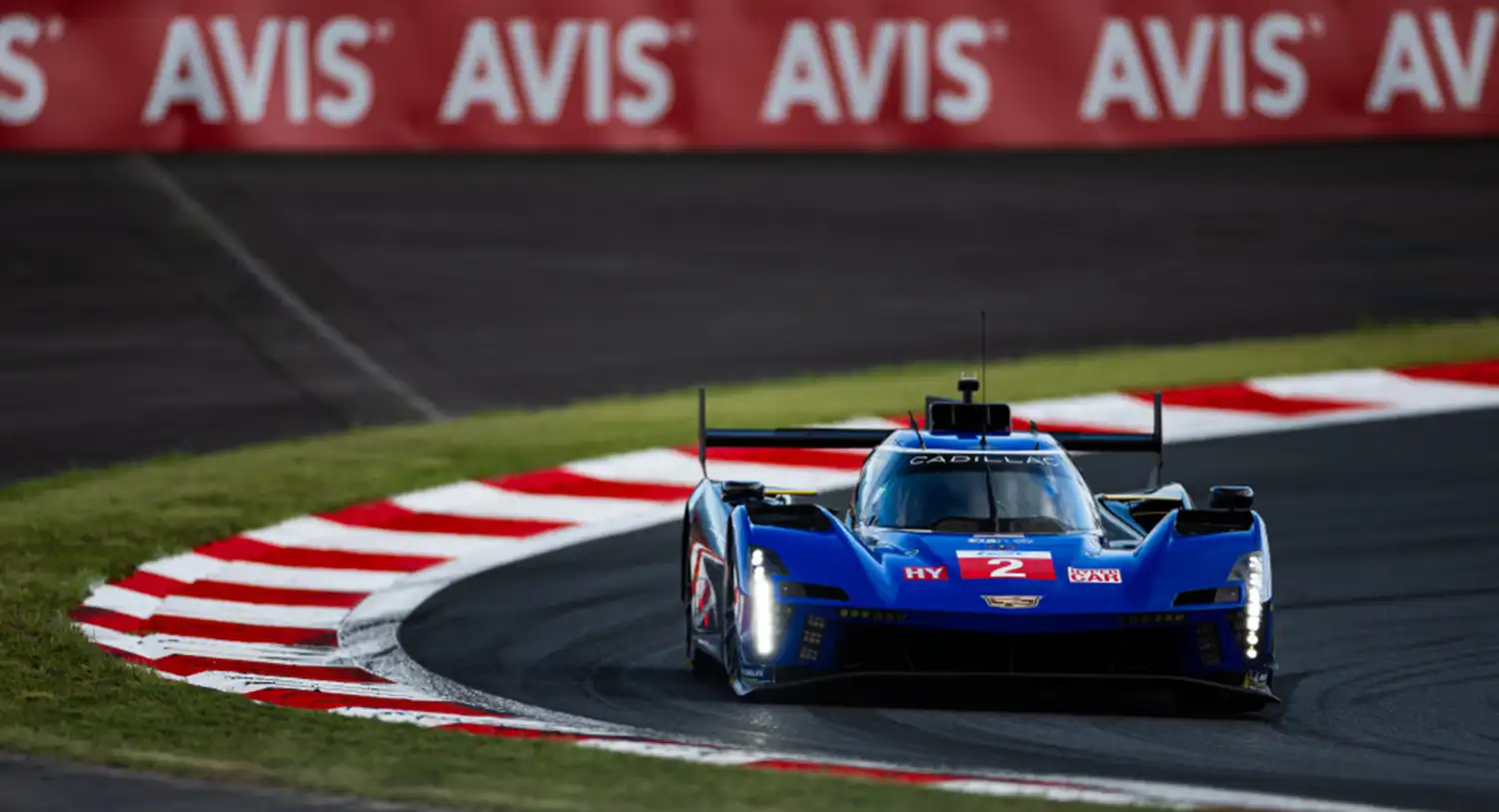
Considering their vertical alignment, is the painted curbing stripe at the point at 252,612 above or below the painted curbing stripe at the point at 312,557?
below

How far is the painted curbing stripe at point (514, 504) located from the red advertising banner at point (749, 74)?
27.0 ft

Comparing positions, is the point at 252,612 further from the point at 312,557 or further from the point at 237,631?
the point at 312,557

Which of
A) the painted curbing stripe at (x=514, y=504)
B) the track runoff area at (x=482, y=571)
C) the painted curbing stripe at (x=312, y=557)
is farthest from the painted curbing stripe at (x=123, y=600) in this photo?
the painted curbing stripe at (x=514, y=504)

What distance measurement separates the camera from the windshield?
412 inches

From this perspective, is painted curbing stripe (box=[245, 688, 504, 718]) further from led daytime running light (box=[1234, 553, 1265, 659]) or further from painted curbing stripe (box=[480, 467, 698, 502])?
painted curbing stripe (box=[480, 467, 698, 502])

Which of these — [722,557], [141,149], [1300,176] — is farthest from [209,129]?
[722,557]

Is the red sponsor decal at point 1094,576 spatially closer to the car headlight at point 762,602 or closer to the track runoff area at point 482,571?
the car headlight at point 762,602

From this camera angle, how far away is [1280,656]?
10945 millimetres

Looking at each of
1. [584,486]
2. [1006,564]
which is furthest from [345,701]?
[584,486]

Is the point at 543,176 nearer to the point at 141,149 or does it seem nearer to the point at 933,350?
the point at 141,149

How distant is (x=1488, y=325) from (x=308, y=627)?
36.8 ft

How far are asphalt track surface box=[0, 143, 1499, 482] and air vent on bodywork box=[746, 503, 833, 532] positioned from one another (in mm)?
7157

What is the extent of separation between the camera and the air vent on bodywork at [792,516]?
395 inches

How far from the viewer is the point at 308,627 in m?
11.9
